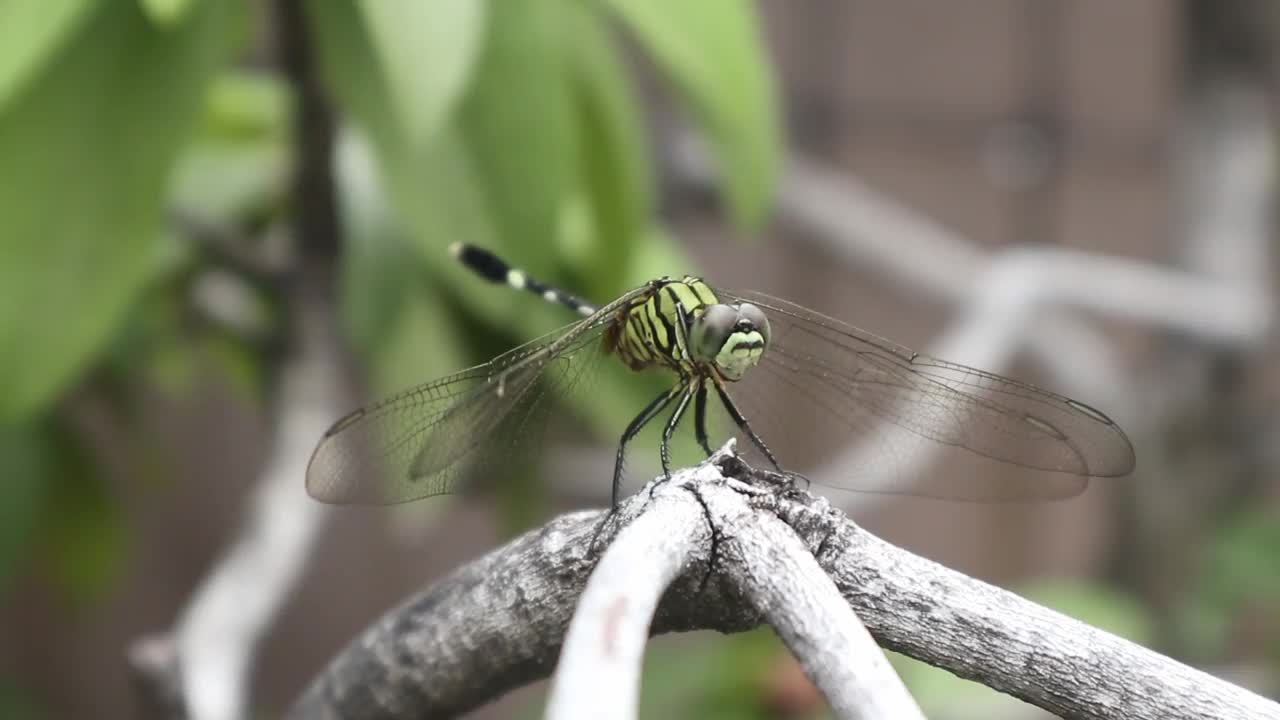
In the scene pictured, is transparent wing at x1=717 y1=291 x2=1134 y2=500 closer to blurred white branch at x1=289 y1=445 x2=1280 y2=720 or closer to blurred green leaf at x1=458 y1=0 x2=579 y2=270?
blurred green leaf at x1=458 y1=0 x2=579 y2=270

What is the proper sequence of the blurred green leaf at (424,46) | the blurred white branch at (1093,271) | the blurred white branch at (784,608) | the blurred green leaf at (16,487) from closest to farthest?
the blurred white branch at (784,608), the blurred green leaf at (424,46), the blurred green leaf at (16,487), the blurred white branch at (1093,271)

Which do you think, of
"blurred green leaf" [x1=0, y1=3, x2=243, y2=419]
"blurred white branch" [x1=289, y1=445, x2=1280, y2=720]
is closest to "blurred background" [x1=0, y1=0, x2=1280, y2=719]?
"blurred green leaf" [x1=0, y1=3, x2=243, y2=419]

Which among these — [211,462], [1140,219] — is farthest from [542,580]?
[1140,219]

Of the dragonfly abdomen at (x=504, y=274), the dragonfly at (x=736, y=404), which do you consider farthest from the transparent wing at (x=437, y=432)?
the dragonfly abdomen at (x=504, y=274)

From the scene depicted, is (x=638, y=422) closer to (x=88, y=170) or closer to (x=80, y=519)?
(x=88, y=170)

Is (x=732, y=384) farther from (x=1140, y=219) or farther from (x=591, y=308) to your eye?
(x=1140, y=219)

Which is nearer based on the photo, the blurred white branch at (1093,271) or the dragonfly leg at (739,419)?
the dragonfly leg at (739,419)

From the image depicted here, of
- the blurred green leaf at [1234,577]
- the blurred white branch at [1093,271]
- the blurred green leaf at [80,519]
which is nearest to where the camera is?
the blurred green leaf at [80,519]

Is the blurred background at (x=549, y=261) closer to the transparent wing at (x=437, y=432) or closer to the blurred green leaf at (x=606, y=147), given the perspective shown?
the blurred green leaf at (x=606, y=147)
